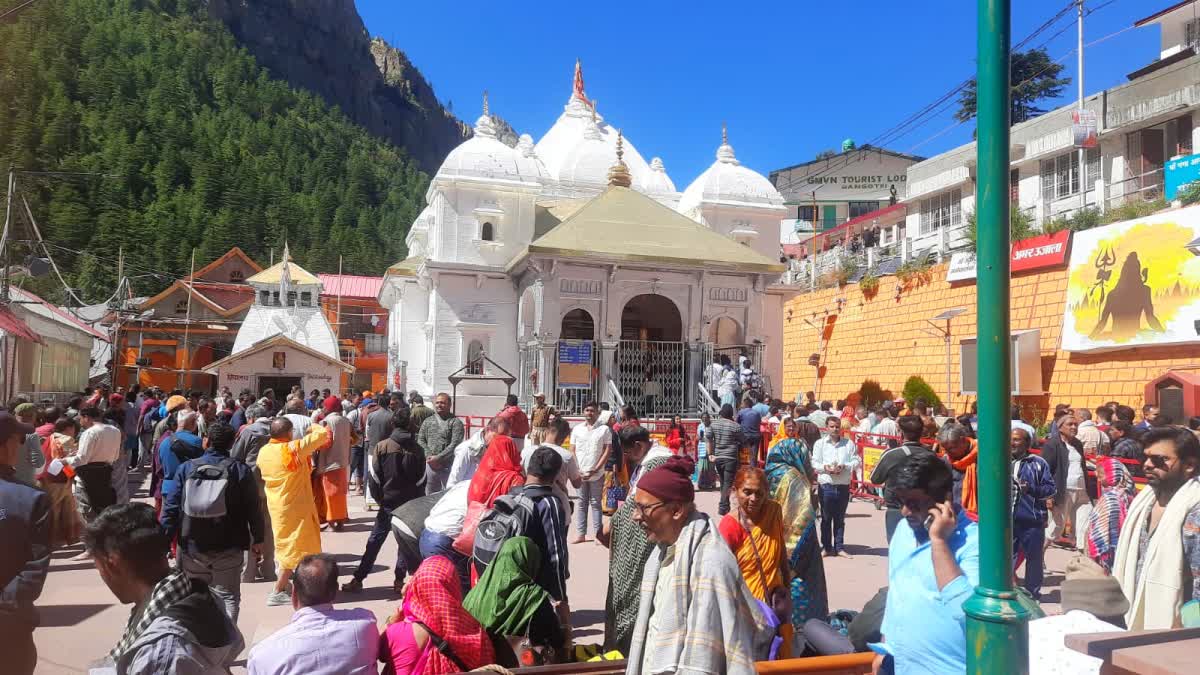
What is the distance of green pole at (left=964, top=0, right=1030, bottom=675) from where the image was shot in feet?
8.54

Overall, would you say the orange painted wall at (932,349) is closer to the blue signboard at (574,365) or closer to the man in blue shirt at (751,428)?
the blue signboard at (574,365)

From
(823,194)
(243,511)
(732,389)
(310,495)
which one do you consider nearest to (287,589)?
(310,495)

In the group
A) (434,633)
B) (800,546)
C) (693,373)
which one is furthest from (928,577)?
(693,373)

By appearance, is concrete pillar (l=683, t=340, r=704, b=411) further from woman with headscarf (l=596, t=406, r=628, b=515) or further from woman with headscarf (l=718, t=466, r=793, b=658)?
woman with headscarf (l=718, t=466, r=793, b=658)

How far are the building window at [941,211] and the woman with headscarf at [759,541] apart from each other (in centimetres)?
2769

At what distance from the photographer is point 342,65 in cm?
11494

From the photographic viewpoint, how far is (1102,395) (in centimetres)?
1794

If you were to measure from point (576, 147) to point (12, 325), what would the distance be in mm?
20483

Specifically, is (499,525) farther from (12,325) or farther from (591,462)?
(12,325)

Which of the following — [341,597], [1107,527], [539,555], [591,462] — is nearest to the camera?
[539,555]

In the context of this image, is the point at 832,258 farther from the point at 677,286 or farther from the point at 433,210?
the point at 433,210

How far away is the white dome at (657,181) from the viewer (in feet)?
109

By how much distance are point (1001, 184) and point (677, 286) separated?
20.5 meters

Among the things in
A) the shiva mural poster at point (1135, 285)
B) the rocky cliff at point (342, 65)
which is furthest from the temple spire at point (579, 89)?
the rocky cliff at point (342, 65)
